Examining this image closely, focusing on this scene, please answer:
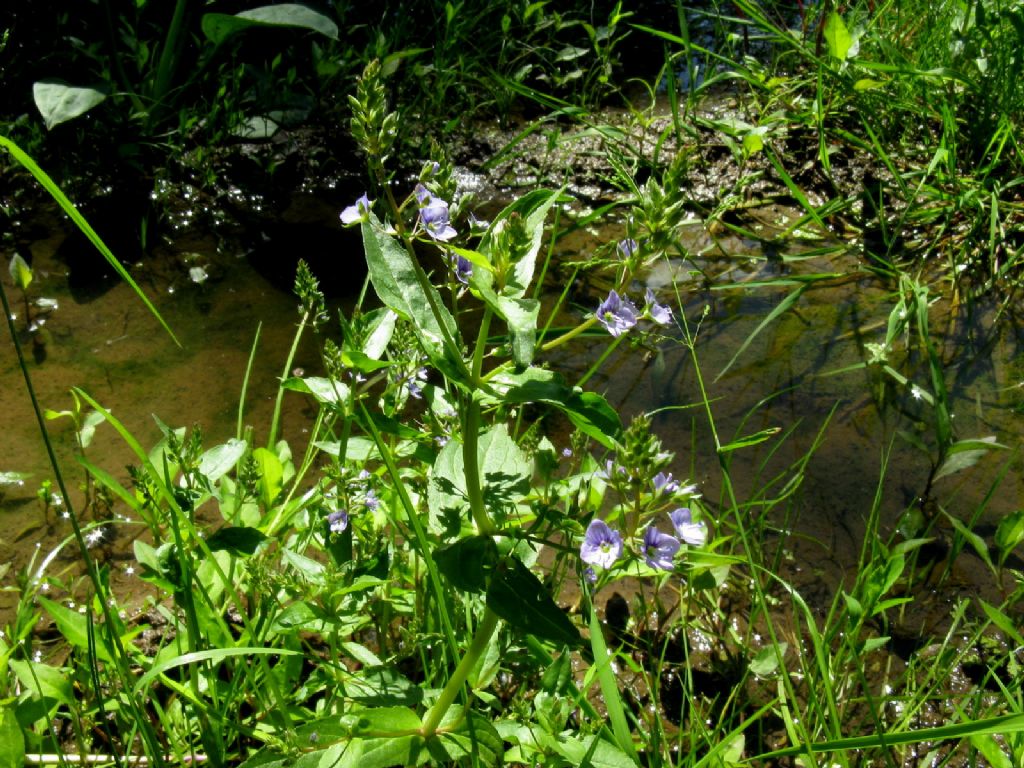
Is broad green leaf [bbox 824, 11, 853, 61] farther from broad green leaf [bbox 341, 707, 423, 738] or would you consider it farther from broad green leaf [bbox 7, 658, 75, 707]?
broad green leaf [bbox 7, 658, 75, 707]

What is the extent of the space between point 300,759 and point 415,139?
258cm

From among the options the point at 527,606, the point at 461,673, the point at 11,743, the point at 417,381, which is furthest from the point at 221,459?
the point at 527,606

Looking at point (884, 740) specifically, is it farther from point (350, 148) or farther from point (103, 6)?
point (103, 6)

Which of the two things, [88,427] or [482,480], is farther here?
[88,427]

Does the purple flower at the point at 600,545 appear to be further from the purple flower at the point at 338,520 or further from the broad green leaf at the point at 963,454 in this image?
the broad green leaf at the point at 963,454

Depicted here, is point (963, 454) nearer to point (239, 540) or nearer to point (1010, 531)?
point (1010, 531)

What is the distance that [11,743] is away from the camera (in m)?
1.54

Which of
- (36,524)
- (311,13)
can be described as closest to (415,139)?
(311,13)

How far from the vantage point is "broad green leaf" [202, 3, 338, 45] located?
125 inches

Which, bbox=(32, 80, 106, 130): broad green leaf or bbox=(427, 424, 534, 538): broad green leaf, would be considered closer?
bbox=(427, 424, 534, 538): broad green leaf

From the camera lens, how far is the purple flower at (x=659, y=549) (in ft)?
4.56

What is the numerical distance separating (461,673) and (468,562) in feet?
0.69

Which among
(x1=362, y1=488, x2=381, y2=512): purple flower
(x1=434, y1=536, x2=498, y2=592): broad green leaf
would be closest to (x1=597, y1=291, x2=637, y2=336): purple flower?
(x1=434, y1=536, x2=498, y2=592): broad green leaf

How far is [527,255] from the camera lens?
4.42ft
